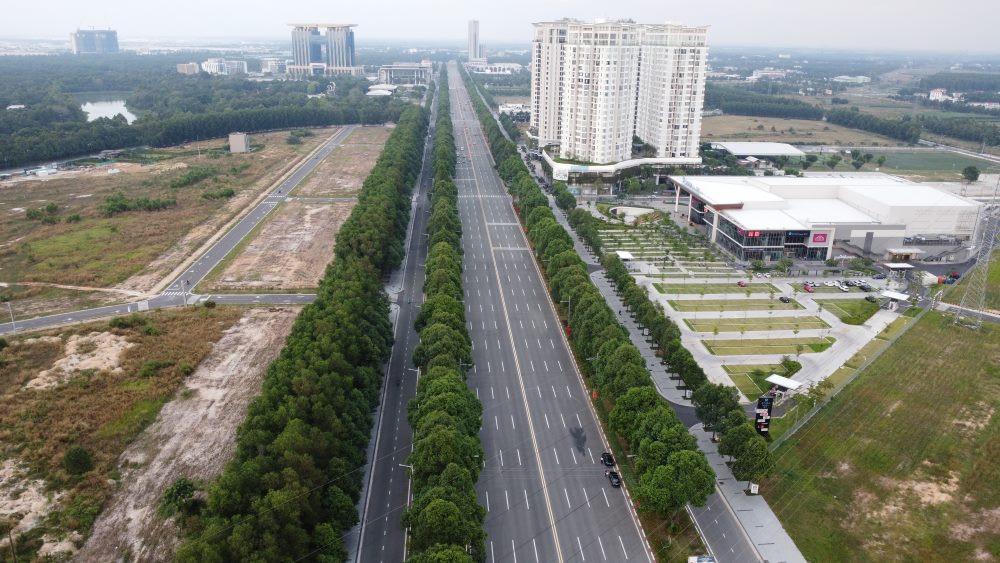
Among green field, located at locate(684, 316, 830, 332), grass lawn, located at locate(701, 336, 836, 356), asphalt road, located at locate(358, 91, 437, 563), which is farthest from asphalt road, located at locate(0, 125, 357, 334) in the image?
grass lawn, located at locate(701, 336, 836, 356)

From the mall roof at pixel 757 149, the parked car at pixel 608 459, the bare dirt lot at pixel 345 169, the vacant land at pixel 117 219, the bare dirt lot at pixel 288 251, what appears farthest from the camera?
the mall roof at pixel 757 149

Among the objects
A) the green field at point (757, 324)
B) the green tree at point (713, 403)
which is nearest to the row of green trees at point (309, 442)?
the green tree at point (713, 403)

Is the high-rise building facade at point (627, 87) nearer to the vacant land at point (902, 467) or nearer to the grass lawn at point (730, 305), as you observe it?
the grass lawn at point (730, 305)

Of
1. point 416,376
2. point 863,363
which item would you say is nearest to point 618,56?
point 863,363

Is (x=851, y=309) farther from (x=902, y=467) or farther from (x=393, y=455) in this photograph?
(x=393, y=455)

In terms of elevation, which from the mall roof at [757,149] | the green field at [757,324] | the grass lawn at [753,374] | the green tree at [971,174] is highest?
the mall roof at [757,149]

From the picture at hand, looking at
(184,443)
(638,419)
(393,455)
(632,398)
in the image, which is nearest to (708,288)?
(632,398)
